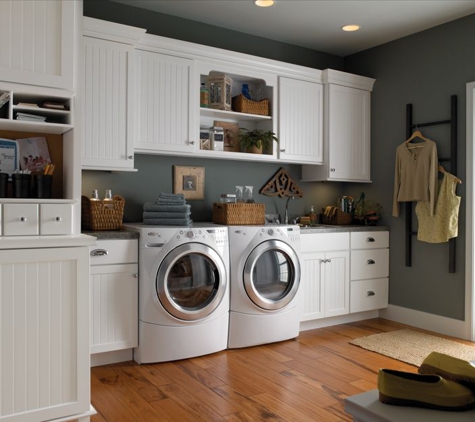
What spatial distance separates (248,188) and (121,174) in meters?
1.04

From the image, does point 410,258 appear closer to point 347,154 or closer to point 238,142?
point 347,154

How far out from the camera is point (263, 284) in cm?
364

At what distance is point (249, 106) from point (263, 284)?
4.91ft

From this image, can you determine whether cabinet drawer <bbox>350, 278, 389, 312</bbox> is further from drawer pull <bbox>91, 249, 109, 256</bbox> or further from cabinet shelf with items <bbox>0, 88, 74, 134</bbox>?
cabinet shelf with items <bbox>0, 88, 74, 134</bbox>

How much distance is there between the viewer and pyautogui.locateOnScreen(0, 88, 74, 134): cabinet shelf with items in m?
2.37

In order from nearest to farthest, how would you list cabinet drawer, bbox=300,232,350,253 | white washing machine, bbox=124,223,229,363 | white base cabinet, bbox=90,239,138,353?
white base cabinet, bbox=90,239,138,353 < white washing machine, bbox=124,223,229,363 < cabinet drawer, bbox=300,232,350,253

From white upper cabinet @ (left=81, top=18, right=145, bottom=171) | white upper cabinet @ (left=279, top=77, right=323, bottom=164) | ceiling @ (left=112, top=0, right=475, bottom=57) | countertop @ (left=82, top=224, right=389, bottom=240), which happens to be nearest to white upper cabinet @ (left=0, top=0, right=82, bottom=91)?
white upper cabinet @ (left=81, top=18, right=145, bottom=171)

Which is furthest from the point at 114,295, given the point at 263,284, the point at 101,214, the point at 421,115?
the point at 421,115

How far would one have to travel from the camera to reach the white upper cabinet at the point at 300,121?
164 inches

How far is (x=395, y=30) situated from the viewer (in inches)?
166

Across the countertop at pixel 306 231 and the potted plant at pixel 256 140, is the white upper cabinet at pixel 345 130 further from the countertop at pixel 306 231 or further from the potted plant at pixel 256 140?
the potted plant at pixel 256 140

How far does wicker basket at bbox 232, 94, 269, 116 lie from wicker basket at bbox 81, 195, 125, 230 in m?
1.34

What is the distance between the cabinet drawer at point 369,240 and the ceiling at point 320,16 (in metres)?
1.80

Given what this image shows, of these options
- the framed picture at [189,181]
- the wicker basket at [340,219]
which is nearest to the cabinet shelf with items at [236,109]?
the framed picture at [189,181]
